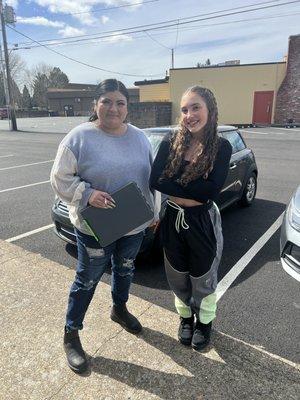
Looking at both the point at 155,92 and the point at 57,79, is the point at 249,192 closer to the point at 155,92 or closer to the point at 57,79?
the point at 155,92

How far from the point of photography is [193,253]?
2.38 metres

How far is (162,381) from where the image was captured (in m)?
2.20

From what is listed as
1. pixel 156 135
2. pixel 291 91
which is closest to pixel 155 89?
pixel 291 91

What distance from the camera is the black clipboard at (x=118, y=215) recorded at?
6.95ft

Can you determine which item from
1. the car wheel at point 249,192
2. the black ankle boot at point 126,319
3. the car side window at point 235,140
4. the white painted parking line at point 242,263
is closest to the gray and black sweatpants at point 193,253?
the black ankle boot at point 126,319

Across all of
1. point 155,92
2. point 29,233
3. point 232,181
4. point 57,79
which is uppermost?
point 57,79

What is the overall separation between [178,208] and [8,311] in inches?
67.4

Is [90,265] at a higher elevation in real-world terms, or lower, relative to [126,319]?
higher

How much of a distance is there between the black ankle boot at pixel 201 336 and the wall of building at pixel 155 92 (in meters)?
28.7

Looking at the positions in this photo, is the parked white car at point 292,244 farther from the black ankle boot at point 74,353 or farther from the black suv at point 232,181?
the black ankle boot at point 74,353

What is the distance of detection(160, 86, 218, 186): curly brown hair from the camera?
2.18m

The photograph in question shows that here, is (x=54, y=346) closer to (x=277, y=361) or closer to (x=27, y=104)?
(x=277, y=361)

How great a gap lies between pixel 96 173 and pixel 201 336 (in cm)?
137

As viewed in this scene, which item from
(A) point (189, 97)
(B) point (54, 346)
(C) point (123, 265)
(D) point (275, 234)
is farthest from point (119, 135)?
(D) point (275, 234)
